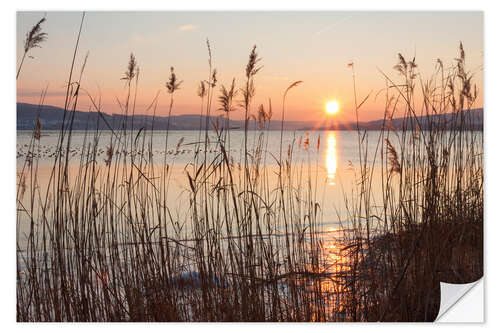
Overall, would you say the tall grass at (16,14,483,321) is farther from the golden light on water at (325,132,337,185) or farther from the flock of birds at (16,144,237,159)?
the golden light on water at (325,132,337,185)

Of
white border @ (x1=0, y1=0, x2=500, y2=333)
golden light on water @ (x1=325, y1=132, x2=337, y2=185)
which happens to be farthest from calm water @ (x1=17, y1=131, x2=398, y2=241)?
white border @ (x1=0, y1=0, x2=500, y2=333)

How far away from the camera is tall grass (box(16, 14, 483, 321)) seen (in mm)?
2365

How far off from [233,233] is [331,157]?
2.14 feet

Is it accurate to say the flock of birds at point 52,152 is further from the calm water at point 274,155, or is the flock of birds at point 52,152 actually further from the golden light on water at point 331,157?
the golden light on water at point 331,157

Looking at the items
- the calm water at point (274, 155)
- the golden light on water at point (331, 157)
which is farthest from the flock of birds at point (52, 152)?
the golden light on water at point (331, 157)

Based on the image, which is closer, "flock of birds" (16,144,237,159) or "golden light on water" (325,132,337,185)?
"flock of birds" (16,144,237,159)

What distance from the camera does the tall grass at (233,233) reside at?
7.76ft

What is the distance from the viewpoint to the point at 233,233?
2408mm

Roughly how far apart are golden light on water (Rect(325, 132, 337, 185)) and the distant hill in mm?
67

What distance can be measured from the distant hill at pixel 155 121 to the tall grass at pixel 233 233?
3 cm
